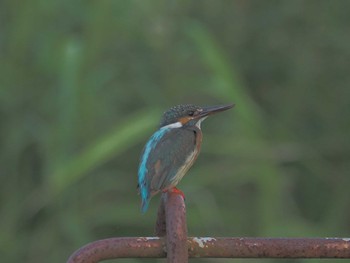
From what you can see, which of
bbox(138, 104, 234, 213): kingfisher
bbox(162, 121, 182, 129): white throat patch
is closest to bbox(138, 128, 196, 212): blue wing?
bbox(138, 104, 234, 213): kingfisher

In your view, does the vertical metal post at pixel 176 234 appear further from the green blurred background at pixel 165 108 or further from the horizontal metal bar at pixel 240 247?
the green blurred background at pixel 165 108

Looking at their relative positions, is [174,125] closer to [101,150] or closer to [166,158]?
[166,158]

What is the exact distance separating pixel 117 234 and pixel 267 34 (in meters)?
0.86

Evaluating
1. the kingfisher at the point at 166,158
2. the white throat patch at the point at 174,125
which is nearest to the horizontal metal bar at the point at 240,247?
the kingfisher at the point at 166,158

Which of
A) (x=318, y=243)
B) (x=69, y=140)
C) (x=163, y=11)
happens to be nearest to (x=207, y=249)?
(x=318, y=243)

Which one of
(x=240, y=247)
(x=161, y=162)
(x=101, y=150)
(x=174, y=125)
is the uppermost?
(x=101, y=150)

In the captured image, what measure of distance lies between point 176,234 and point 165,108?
177 centimetres

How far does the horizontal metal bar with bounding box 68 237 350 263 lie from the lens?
1127 mm

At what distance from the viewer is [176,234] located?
1116mm

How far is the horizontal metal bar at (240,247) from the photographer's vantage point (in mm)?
1127

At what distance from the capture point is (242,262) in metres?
2.85

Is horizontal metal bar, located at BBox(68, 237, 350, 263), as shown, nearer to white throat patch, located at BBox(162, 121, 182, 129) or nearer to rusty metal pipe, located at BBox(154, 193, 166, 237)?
rusty metal pipe, located at BBox(154, 193, 166, 237)

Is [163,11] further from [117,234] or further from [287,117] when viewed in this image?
[117,234]

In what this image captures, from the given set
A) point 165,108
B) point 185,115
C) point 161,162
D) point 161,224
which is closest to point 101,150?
point 165,108
